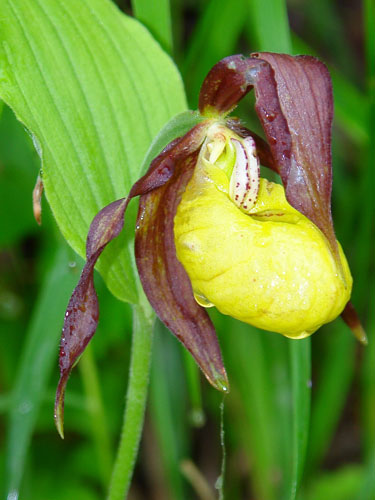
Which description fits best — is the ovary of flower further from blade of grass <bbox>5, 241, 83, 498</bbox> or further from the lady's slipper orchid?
blade of grass <bbox>5, 241, 83, 498</bbox>

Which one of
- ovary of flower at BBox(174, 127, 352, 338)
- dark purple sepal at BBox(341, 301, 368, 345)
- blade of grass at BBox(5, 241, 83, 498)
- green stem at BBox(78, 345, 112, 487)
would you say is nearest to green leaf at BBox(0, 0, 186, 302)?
ovary of flower at BBox(174, 127, 352, 338)

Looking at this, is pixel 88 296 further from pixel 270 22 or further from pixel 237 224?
pixel 270 22

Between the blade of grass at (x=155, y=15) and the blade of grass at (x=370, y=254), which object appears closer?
the blade of grass at (x=155, y=15)

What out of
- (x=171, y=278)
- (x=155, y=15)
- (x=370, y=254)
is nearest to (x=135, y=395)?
(x=171, y=278)

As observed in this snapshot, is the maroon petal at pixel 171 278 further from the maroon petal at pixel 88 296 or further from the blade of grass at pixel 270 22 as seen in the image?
the blade of grass at pixel 270 22

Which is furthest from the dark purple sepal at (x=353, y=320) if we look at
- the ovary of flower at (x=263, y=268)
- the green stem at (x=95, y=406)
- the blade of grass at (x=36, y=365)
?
the green stem at (x=95, y=406)

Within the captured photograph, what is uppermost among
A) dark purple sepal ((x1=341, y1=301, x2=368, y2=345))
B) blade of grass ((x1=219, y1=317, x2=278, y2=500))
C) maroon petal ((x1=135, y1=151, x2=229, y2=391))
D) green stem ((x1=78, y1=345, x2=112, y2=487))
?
maroon petal ((x1=135, y1=151, x2=229, y2=391))

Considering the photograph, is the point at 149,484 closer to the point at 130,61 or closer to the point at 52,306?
the point at 52,306
